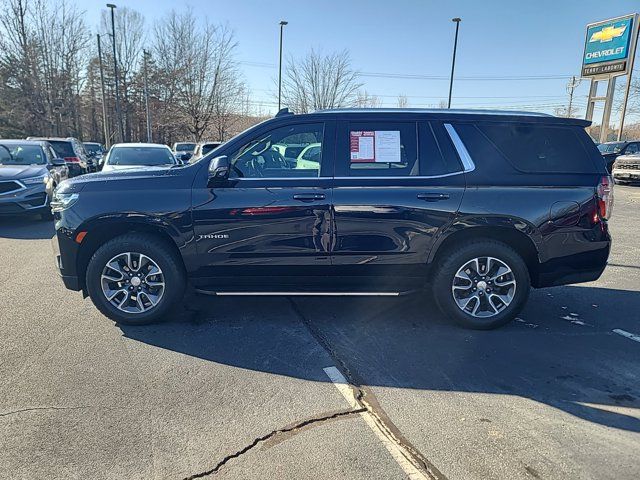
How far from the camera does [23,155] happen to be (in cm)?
1058

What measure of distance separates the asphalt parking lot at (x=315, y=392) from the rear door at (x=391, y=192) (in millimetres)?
744

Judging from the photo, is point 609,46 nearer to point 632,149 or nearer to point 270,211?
point 632,149

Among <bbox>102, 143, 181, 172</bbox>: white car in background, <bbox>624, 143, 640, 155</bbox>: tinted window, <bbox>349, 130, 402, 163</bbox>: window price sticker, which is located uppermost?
<bbox>624, 143, 640, 155</bbox>: tinted window

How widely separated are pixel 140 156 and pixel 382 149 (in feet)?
27.9

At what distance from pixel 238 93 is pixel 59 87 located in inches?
568

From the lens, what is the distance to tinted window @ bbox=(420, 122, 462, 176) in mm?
4102

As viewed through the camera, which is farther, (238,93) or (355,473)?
(238,93)

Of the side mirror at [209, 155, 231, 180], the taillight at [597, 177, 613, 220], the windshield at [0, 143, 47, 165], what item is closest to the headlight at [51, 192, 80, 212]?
the side mirror at [209, 155, 231, 180]

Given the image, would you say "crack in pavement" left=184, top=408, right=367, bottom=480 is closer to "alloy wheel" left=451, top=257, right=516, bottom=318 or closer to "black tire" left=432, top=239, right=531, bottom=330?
"black tire" left=432, top=239, right=531, bottom=330

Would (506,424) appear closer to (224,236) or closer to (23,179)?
(224,236)

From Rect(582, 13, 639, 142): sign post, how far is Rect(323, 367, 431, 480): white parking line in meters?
34.7

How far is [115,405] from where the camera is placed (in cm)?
292

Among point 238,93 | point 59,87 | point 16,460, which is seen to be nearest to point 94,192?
point 16,460

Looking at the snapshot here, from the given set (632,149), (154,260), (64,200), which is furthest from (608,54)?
(64,200)
